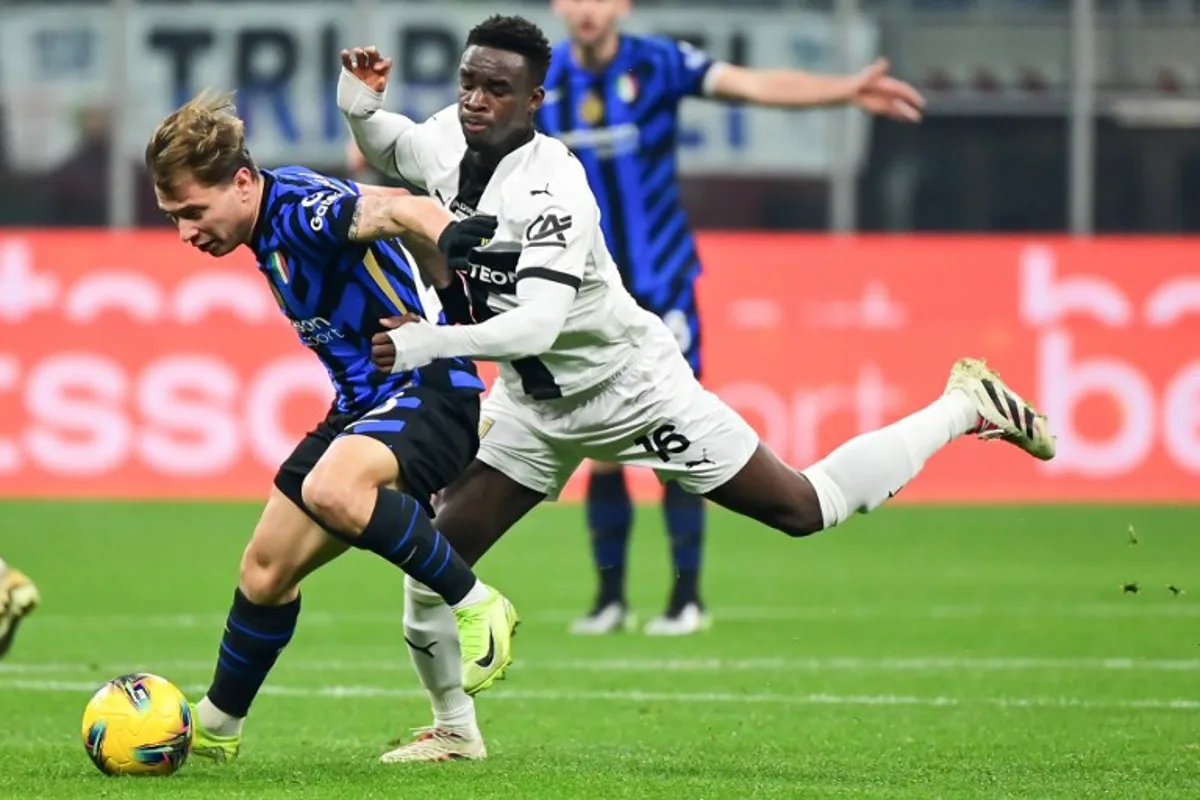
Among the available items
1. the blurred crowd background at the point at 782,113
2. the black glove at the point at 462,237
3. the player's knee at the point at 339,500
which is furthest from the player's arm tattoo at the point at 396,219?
the blurred crowd background at the point at 782,113

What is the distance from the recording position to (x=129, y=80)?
788 inches

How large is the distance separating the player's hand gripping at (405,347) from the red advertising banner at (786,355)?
9.41 meters

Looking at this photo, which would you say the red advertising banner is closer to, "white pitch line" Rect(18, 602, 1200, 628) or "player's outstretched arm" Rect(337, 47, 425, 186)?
"white pitch line" Rect(18, 602, 1200, 628)

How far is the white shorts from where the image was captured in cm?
679

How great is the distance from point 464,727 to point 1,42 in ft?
48.3

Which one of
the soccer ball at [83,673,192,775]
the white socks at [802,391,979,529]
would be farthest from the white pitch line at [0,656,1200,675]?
the soccer ball at [83,673,192,775]

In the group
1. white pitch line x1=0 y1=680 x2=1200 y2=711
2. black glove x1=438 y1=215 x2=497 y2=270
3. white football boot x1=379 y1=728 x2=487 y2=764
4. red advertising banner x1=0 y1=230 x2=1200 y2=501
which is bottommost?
red advertising banner x1=0 y1=230 x2=1200 y2=501

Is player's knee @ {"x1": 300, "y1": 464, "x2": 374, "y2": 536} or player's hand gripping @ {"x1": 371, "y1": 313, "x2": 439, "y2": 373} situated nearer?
player's hand gripping @ {"x1": 371, "y1": 313, "x2": 439, "y2": 373}

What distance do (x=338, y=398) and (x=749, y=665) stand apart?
9.83ft

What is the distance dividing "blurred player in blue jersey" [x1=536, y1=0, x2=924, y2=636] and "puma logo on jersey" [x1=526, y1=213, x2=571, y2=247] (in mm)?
3726

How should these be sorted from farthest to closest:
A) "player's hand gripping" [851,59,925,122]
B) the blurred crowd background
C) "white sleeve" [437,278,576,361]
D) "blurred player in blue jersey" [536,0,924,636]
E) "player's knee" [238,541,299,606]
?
the blurred crowd background, "blurred player in blue jersey" [536,0,924,636], "player's hand gripping" [851,59,925,122], "player's knee" [238,541,299,606], "white sleeve" [437,278,576,361]

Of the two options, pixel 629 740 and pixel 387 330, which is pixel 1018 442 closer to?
pixel 629 740

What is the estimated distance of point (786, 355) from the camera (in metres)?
15.8

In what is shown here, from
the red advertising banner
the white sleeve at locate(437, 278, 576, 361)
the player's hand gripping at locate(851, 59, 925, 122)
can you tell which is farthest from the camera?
the red advertising banner
